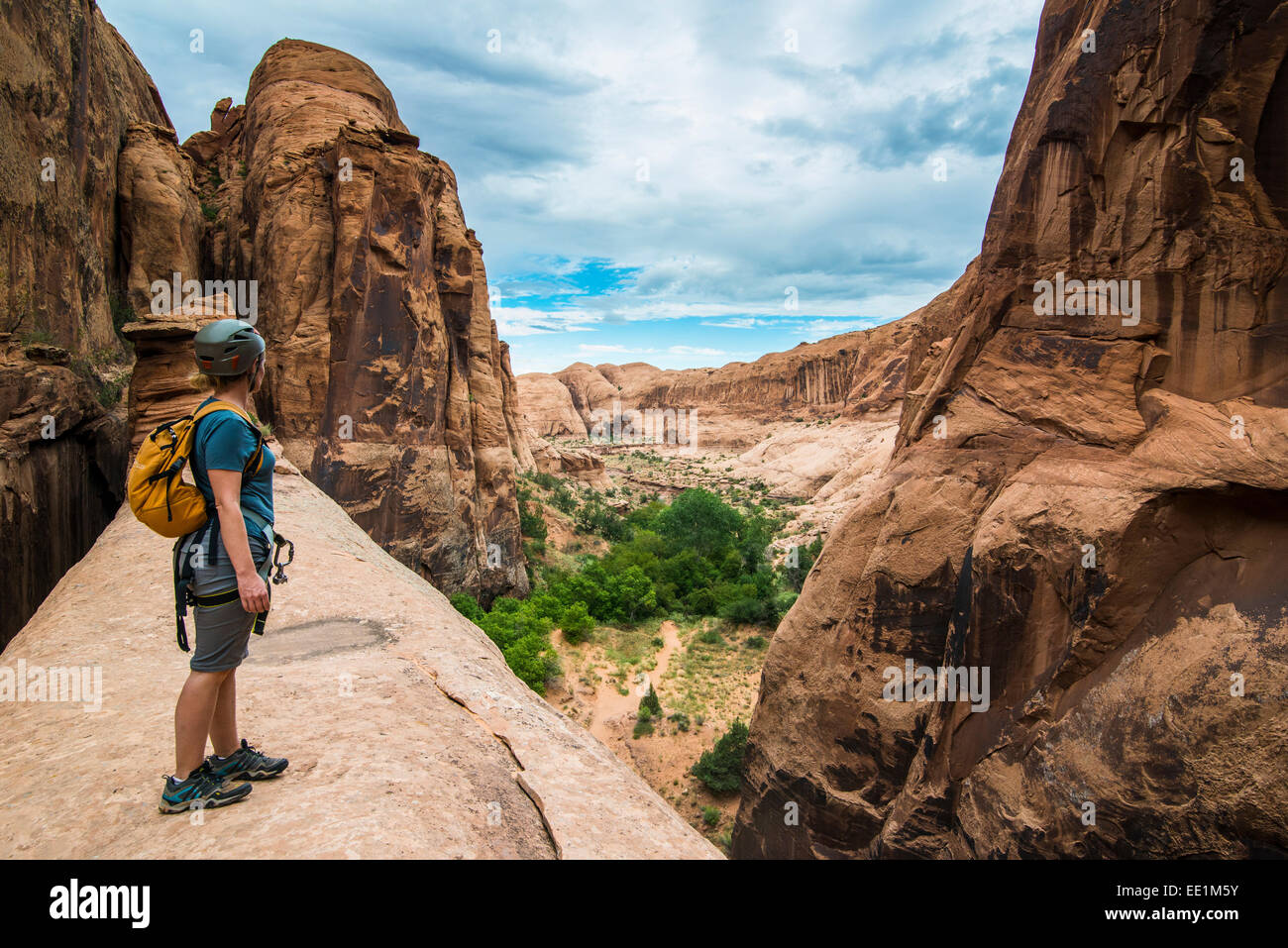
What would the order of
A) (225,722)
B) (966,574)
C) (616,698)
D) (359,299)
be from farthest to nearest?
1. (359,299)
2. (616,698)
3. (966,574)
4. (225,722)

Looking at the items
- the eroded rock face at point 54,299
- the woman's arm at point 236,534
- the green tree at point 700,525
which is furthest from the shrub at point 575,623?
the woman's arm at point 236,534

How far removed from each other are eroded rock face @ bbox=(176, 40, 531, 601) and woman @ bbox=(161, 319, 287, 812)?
1498cm

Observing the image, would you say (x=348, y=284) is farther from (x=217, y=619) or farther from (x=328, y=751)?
(x=217, y=619)

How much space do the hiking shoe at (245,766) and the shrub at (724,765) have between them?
34.9 ft

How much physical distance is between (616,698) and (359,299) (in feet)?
42.4

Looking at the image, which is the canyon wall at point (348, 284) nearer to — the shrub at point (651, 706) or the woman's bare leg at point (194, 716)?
the shrub at point (651, 706)

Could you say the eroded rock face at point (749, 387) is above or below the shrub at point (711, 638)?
above

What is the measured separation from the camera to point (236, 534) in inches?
108

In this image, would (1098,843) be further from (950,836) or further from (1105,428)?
(1105,428)

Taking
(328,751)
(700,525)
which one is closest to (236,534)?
(328,751)

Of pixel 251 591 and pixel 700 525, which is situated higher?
pixel 251 591

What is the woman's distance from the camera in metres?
2.77

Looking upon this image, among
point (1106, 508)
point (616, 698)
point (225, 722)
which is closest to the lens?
point (225, 722)

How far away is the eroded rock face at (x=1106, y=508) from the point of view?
4.48 metres
